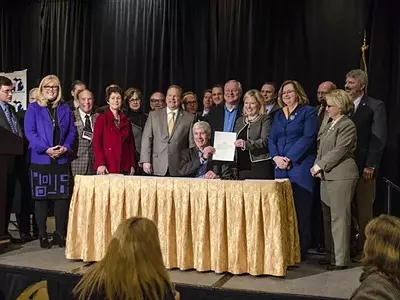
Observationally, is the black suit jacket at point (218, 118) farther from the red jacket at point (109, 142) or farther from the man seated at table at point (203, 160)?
the red jacket at point (109, 142)

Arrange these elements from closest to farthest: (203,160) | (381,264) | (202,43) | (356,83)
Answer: (381,264)
(203,160)
(356,83)
(202,43)

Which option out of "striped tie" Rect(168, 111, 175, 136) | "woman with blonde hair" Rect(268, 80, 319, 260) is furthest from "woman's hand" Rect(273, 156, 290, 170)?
"striped tie" Rect(168, 111, 175, 136)

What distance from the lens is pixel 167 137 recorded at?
197 inches

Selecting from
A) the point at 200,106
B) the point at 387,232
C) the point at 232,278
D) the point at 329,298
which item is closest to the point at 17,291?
the point at 232,278

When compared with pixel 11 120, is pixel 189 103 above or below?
above

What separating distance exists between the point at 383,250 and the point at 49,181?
356 cm

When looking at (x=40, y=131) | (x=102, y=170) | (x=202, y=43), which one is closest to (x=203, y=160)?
(x=102, y=170)

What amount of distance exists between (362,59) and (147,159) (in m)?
2.48

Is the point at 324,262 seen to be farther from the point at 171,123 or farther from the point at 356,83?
the point at 171,123

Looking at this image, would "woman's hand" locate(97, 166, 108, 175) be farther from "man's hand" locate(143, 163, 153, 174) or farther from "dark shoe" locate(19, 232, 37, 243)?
"dark shoe" locate(19, 232, 37, 243)

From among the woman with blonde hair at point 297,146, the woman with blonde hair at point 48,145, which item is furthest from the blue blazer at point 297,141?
the woman with blonde hair at point 48,145

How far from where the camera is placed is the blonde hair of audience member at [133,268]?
203 cm

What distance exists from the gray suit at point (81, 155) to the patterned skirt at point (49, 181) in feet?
0.53

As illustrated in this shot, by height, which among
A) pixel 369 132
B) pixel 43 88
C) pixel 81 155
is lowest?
pixel 81 155
